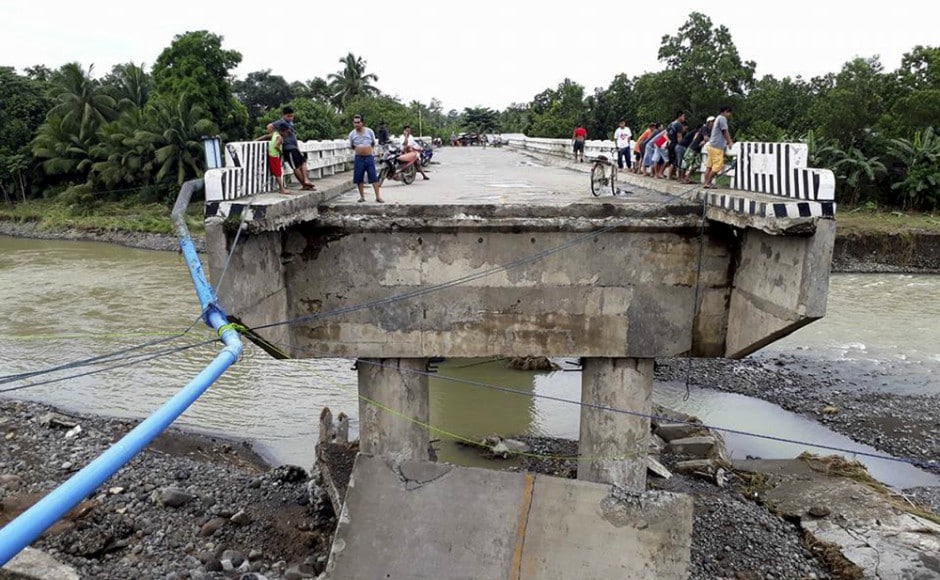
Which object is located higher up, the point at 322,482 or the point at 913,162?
the point at 913,162

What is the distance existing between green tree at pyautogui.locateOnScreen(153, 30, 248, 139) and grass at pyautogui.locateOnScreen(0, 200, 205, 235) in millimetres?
5677

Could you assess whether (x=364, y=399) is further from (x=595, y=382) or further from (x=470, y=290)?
(x=595, y=382)

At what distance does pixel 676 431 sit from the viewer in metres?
11.6

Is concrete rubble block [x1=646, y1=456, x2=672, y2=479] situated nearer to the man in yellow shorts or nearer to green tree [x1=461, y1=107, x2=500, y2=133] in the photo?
the man in yellow shorts

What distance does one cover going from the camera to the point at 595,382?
7988mm

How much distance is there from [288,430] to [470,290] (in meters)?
7.53

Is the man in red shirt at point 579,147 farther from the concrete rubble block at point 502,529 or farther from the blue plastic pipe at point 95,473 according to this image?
the blue plastic pipe at point 95,473

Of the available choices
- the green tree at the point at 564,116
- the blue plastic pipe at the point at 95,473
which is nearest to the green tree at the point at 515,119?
the green tree at the point at 564,116

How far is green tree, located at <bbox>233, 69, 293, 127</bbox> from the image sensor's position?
65.5 metres

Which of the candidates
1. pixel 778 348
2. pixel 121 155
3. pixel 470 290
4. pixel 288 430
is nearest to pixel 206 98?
pixel 121 155

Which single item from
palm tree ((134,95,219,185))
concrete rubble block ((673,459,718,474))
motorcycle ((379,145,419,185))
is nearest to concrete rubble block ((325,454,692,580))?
concrete rubble block ((673,459,718,474))

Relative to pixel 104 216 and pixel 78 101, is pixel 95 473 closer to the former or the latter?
pixel 104 216

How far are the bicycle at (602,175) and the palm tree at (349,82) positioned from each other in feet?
169

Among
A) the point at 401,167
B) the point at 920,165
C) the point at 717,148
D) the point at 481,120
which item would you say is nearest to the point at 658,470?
the point at 717,148
